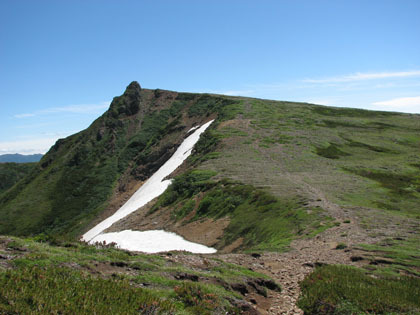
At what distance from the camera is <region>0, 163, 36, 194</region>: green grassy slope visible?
14790 cm

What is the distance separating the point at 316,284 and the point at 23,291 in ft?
33.0

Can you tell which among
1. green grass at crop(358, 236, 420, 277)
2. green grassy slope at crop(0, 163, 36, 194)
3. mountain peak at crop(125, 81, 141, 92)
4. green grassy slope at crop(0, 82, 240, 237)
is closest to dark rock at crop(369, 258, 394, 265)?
green grass at crop(358, 236, 420, 277)

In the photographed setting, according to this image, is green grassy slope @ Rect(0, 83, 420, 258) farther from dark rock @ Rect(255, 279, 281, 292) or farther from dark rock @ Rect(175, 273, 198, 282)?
dark rock @ Rect(175, 273, 198, 282)

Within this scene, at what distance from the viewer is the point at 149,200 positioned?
44938 mm

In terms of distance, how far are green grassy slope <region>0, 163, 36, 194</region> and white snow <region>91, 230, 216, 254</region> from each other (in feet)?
464

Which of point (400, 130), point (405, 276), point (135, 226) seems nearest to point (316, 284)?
point (405, 276)

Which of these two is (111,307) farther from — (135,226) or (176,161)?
(176,161)

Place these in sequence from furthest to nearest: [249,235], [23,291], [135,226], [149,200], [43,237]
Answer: [149,200], [135,226], [249,235], [43,237], [23,291]

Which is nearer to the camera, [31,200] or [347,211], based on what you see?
[347,211]

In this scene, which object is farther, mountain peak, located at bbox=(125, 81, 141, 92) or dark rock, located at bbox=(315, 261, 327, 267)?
mountain peak, located at bbox=(125, 81, 141, 92)

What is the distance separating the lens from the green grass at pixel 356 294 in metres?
9.90

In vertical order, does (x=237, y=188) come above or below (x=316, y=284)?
above

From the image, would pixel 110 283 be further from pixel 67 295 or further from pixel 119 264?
pixel 119 264

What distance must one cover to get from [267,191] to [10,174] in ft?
543
